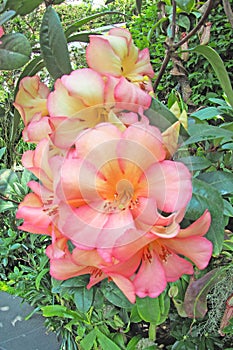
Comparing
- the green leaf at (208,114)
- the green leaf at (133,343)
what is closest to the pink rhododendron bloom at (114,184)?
the green leaf at (208,114)

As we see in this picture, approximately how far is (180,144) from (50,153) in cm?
13

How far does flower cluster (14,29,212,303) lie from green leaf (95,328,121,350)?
640 mm

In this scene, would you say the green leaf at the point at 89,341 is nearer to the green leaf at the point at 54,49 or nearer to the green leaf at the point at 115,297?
the green leaf at the point at 115,297

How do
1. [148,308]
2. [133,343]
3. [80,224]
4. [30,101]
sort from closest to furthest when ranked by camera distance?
1. [80,224]
2. [30,101]
3. [148,308]
4. [133,343]

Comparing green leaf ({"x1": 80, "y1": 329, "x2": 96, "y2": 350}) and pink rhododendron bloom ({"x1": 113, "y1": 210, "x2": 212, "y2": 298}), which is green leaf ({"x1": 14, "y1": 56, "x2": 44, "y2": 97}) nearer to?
pink rhododendron bloom ({"x1": 113, "y1": 210, "x2": 212, "y2": 298})

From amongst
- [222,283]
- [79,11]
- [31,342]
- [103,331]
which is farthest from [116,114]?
[79,11]

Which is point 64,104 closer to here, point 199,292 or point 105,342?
point 199,292

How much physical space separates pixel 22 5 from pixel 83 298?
1.67 ft

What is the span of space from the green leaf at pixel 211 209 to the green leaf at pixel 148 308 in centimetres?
24

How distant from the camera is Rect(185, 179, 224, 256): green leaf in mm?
417

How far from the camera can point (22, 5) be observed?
564mm

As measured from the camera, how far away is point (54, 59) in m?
0.50

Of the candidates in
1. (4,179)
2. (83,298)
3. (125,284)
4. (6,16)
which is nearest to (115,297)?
(83,298)

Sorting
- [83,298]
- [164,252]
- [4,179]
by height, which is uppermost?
[164,252]
